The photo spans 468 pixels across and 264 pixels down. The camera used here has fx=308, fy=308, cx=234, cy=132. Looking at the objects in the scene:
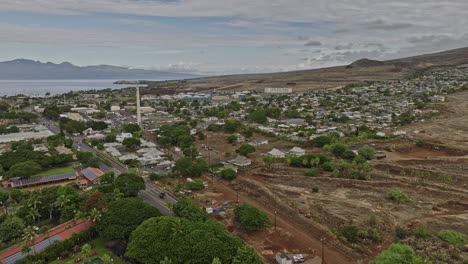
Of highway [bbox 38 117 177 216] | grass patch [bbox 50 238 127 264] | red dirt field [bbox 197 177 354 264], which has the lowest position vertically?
red dirt field [bbox 197 177 354 264]

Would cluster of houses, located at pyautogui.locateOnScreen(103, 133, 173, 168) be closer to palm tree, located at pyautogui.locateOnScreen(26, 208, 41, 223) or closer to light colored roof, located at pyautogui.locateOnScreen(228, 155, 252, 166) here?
light colored roof, located at pyautogui.locateOnScreen(228, 155, 252, 166)

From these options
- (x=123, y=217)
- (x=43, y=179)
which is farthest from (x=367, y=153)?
(x=43, y=179)

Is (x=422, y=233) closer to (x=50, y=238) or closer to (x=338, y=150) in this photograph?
(x=338, y=150)

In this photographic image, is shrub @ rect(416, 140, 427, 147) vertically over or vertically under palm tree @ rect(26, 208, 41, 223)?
over

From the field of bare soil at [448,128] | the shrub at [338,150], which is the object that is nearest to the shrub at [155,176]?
the shrub at [338,150]

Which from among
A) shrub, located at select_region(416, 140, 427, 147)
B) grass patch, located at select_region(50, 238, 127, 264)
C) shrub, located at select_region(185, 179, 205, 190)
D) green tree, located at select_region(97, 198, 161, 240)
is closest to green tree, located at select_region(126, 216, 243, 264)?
green tree, located at select_region(97, 198, 161, 240)

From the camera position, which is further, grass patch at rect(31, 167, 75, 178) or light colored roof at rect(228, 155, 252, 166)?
light colored roof at rect(228, 155, 252, 166)

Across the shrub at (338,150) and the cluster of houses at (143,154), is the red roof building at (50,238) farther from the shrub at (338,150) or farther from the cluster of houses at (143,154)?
the shrub at (338,150)

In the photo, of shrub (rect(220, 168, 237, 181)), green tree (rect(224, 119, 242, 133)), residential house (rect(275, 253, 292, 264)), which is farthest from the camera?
green tree (rect(224, 119, 242, 133))
